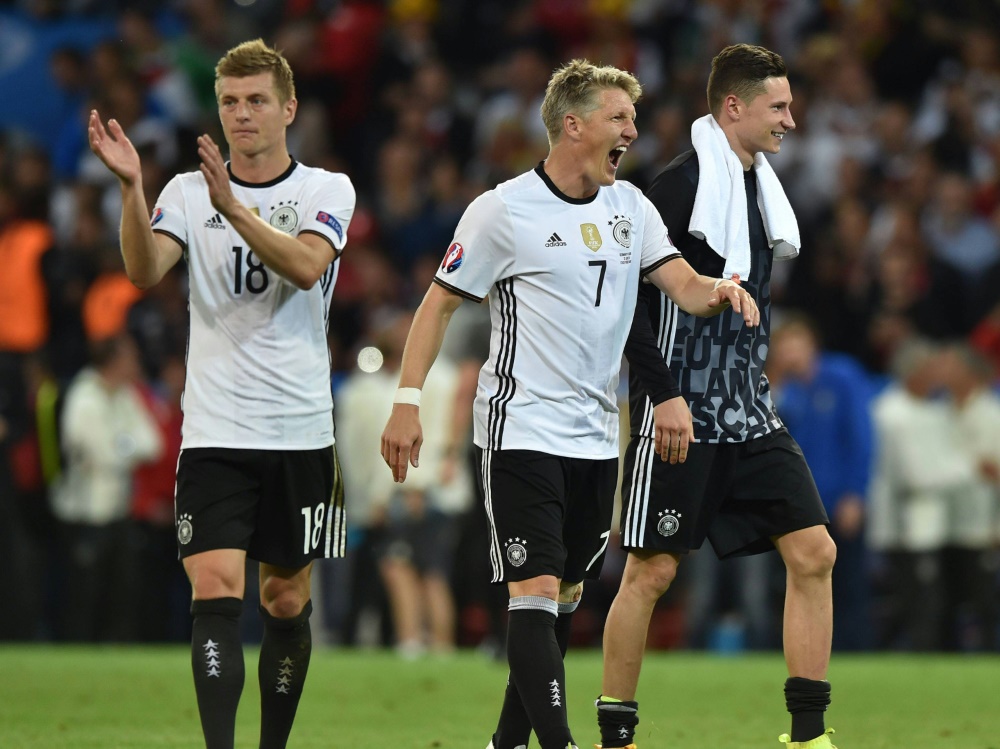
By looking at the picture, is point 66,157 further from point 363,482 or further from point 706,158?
point 706,158

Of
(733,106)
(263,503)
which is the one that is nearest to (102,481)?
(263,503)

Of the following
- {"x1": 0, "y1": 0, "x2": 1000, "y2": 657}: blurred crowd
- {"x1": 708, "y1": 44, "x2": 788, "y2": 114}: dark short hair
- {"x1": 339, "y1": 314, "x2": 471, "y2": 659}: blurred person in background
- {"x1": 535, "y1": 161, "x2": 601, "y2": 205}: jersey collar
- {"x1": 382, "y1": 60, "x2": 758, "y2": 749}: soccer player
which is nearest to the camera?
{"x1": 382, "y1": 60, "x2": 758, "y2": 749}: soccer player

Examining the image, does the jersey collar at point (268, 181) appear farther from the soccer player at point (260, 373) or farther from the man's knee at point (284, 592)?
the man's knee at point (284, 592)

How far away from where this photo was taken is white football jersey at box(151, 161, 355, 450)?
6.45 metres

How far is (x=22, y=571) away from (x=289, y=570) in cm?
890

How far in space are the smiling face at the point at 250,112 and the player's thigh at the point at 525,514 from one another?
1499 millimetres

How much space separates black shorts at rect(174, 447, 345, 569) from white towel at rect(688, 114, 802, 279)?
178cm

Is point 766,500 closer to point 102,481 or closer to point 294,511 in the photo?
point 294,511

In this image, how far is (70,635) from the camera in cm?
1559

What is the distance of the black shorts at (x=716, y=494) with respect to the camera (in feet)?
22.8

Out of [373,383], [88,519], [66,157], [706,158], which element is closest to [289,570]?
[706,158]

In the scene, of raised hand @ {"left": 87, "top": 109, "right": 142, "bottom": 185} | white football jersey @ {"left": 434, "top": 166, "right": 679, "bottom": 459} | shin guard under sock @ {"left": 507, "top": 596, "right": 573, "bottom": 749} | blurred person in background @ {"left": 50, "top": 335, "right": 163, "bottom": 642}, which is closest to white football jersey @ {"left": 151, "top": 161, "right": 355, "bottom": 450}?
raised hand @ {"left": 87, "top": 109, "right": 142, "bottom": 185}

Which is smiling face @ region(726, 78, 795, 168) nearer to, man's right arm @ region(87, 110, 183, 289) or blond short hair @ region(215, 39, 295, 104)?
blond short hair @ region(215, 39, 295, 104)

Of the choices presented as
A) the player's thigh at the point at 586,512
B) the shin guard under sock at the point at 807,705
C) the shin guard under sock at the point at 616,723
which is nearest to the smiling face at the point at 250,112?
the player's thigh at the point at 586,512
